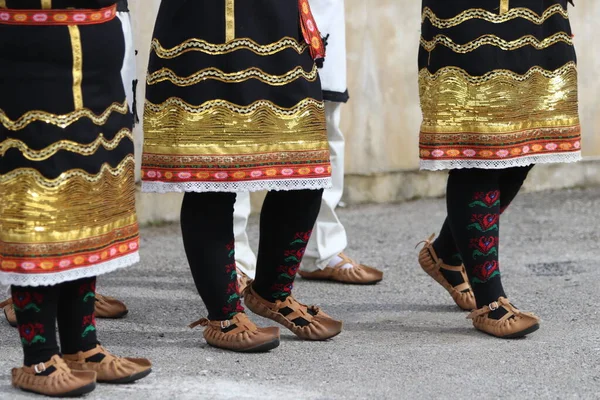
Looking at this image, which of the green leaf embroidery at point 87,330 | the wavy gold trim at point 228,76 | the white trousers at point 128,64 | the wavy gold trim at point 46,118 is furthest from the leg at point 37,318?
the white trousers at point 128,64

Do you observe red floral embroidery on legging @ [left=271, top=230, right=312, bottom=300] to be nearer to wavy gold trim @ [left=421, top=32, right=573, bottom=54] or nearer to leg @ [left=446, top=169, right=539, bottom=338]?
leg @ [left=446, top=169, right=539, bottom=338]

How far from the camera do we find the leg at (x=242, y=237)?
16.0 ft

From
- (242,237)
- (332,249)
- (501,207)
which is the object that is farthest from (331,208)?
(501,207)

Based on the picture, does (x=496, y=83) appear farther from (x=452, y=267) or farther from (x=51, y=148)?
(x=51, y=148)

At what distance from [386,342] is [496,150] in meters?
0.77

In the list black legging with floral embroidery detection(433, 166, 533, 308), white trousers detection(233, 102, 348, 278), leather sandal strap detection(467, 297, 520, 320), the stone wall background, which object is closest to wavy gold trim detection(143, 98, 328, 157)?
black legging with floral embroidery detection(433, 166, 533, 308)

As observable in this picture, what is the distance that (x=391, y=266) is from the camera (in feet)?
18.4

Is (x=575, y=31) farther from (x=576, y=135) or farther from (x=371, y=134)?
(x=576, y=135)

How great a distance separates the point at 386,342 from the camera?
13.2ft

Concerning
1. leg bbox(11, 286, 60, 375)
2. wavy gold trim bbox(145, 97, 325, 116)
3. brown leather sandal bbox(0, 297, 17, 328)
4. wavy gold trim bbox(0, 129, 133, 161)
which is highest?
wavy gold trim bbox(145, 97, 325, 116)

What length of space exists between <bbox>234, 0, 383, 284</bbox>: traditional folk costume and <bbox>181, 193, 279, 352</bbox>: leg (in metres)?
1.03

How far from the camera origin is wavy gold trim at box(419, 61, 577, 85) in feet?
12.8

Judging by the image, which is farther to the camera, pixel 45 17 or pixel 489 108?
pixel 489 108

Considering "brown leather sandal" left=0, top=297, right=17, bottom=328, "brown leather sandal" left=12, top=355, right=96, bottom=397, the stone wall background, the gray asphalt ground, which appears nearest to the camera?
"brown leather sandal" left=12, top=355, right=96, bottom=397
